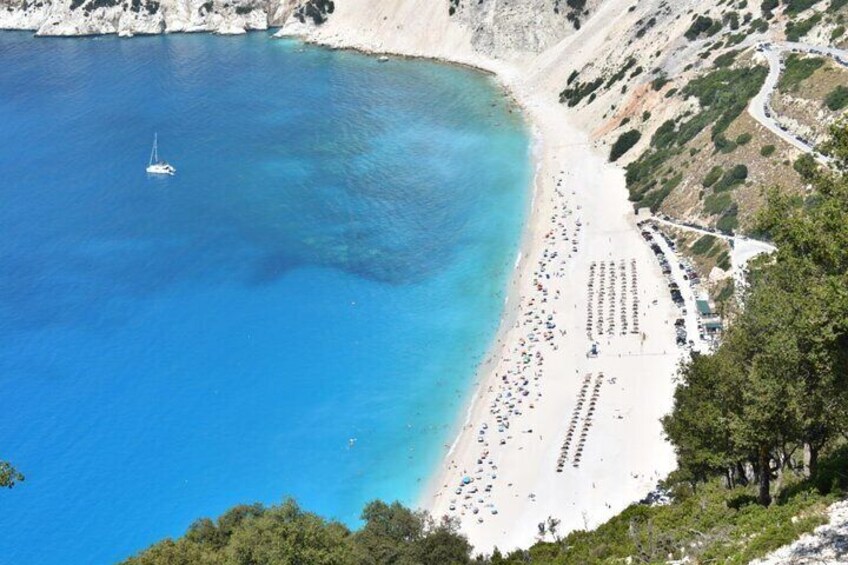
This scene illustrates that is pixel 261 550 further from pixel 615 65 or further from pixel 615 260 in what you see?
pixel 615 65

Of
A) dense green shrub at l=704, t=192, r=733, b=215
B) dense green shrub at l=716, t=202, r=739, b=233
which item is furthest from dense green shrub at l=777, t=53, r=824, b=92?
dense green shrub at l=716, t=202, r=739, b=233

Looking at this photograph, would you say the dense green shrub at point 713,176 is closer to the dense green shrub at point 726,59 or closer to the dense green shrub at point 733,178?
the dense green shrub at point 733,178

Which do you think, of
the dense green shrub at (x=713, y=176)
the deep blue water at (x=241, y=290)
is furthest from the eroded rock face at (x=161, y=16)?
the dense green shrub at (x=713, y=176)

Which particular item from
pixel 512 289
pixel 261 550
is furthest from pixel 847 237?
pixel 512 289

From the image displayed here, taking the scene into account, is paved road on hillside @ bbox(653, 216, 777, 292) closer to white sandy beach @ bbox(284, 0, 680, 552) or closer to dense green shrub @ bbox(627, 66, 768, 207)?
white sandy beach @ bbox(284, 0, 680, 552)

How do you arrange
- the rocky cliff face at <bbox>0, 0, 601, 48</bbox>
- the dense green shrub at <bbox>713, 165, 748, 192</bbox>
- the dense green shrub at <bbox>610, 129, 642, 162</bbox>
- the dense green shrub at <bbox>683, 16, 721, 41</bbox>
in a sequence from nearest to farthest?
the dense green shrub at <bbox>713, 165, 748, 192</bbox> < the dense green shrub at <bbox>610, 129, 642, 162</bbox> < the dense green shrub at <bbox>683, 16, 721, 41</bbox> < the rocky cliff face at <bbox>0, 0, 601, 48</bbox>

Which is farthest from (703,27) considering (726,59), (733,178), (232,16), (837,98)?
(232,16)
